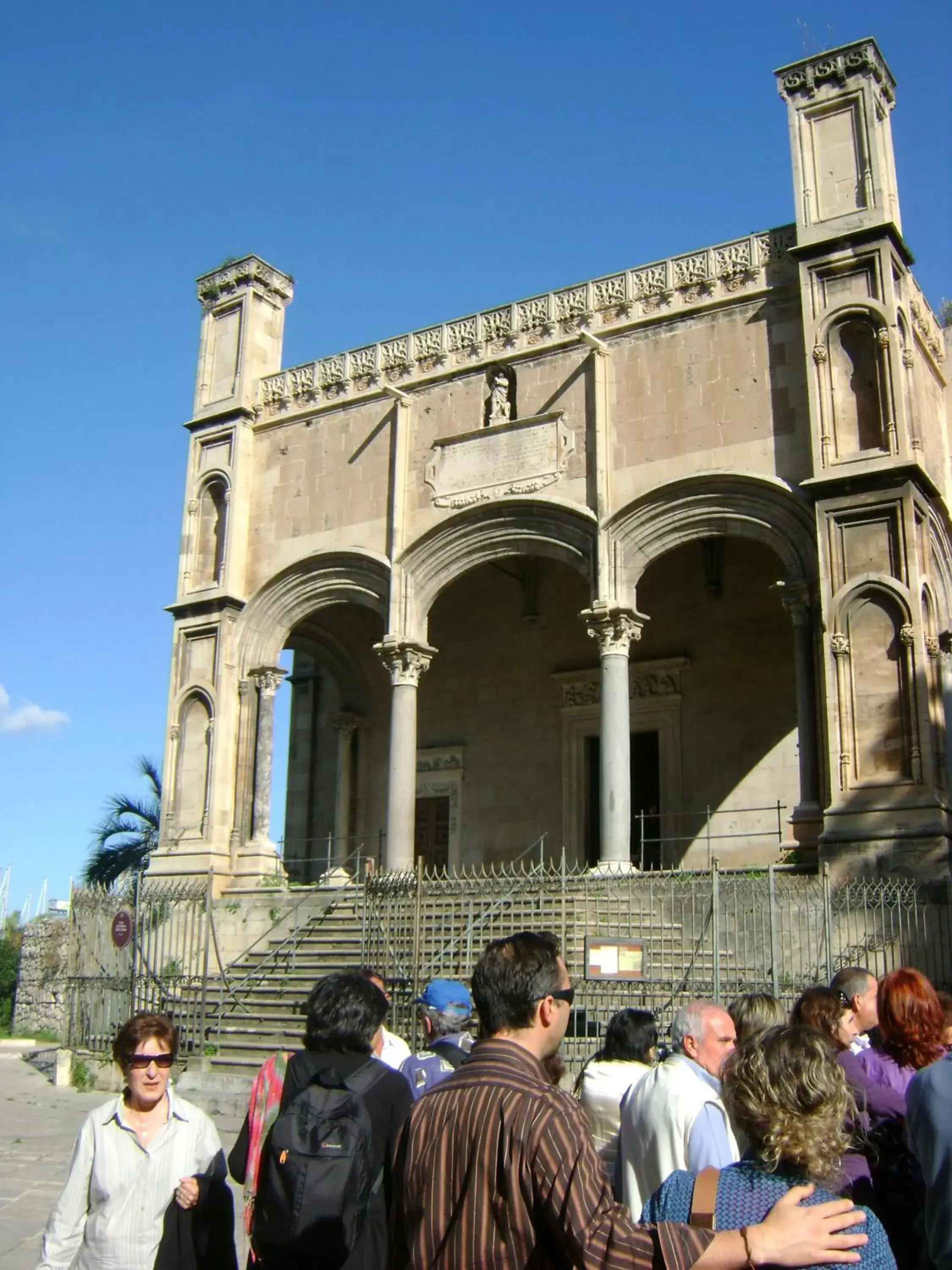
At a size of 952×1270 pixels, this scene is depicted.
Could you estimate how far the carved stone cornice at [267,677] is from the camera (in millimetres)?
19312

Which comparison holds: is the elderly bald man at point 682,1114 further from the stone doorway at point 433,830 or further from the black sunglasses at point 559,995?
the stone doorway at point 433,830

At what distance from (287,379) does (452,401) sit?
3322mm

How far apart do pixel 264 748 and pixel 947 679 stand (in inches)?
374

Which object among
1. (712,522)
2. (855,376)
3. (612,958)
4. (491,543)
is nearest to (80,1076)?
(612,958)

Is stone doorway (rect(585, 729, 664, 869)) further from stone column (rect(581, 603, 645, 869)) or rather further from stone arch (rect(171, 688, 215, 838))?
stone arch (rect(171, 688, 215, 838))

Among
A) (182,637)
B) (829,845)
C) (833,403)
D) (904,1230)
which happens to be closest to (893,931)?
(829,845)

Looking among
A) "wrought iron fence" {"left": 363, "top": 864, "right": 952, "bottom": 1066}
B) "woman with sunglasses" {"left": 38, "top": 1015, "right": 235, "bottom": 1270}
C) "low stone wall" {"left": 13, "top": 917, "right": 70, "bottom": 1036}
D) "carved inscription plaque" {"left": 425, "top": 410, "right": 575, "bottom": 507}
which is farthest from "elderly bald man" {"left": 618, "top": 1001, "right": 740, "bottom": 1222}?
"low stone wall" {"left": 13, "top": 917, "right": 70, "bottom": 1036}

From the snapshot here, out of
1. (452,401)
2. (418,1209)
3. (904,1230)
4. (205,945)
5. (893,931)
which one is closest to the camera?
(418,1209)

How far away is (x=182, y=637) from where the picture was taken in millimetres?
19953

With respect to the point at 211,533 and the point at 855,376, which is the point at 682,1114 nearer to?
the point at 855,376

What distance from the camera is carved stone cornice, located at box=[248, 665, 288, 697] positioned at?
19.3 meters

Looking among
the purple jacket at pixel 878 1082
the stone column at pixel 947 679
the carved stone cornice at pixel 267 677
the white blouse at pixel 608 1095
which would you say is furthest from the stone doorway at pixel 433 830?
the purple jacket at pixel 878 1082

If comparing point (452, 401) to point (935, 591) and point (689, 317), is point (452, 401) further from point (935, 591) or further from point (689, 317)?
point (935, 591)

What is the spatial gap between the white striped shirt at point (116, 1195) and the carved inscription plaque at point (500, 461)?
43.9 ft
